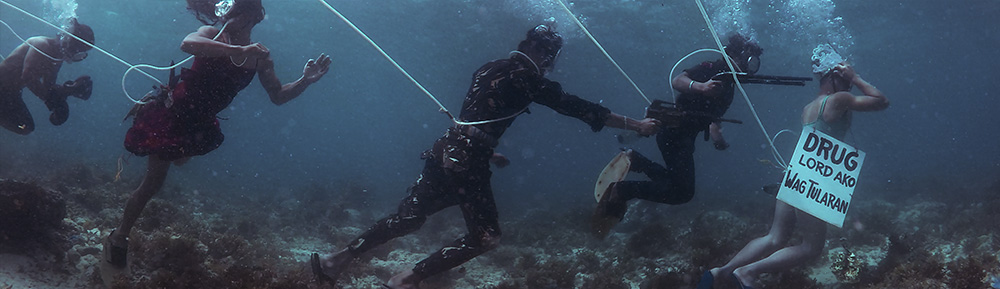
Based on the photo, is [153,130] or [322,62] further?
[322,62]

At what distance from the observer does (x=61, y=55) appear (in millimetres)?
5848

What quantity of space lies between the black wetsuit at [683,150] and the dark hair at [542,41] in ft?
5.30

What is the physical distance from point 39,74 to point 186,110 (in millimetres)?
3309

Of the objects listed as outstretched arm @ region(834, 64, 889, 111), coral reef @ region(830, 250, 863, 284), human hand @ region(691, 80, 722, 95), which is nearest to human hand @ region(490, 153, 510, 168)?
human hand @ region(691, 80, 722, 95)

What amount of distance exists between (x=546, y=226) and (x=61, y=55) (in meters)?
9.61

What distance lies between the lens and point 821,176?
459 cm

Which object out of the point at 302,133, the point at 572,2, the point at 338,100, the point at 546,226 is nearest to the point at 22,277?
the point at 546,226

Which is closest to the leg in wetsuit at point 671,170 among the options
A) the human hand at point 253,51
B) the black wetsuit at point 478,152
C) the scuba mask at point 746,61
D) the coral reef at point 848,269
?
the scuba mask at point 746,61

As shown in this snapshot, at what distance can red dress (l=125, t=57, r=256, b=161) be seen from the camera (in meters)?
4.07

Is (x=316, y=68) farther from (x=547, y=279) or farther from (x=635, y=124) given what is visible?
(x=547, y=279)

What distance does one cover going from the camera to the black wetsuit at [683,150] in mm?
5242

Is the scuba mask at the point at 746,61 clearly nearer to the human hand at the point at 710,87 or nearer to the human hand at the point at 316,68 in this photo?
the human hand at the point at 710,87

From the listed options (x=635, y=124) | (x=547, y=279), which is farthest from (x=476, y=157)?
(x=547, y=279)

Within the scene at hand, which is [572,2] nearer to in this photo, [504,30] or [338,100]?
[504,30]
